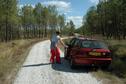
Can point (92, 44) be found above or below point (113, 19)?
below

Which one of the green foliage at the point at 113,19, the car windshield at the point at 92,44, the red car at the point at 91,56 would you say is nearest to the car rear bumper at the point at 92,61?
the red car at the point at 91,56

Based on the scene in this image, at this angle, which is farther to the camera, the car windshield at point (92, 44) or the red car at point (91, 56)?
the car windshield at point (92, 44)

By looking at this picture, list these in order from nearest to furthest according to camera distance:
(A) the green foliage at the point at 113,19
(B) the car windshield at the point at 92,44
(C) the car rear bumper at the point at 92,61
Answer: (C) the car rear bumper at the point at 92,61 → (B) the car windshield at the point at 92,44 → (A) the green foliage at the point at 113,19

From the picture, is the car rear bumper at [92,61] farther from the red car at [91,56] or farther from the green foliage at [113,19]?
the green foliage at [113,19]

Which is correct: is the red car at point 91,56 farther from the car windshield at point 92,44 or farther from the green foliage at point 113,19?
the green foliage at point 113,19

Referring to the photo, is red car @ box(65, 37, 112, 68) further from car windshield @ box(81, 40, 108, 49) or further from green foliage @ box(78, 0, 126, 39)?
green foliage @ box(78, 0, 126, 39)

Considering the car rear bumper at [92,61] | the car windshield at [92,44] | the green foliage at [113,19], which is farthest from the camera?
the green foliage at [113,19]

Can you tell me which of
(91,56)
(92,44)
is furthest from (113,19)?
(91,56)

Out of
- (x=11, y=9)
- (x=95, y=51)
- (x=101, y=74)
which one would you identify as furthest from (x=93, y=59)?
(x=11, y=9)

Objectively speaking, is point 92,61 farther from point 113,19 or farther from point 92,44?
point 113,19

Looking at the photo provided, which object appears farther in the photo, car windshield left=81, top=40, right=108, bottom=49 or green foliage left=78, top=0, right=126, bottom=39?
green foliage left=78, top=0, right=126, bottom=39


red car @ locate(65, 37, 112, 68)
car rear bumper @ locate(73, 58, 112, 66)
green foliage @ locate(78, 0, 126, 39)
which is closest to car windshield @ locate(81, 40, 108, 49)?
red car @ locate(65, 37, 112, 68)

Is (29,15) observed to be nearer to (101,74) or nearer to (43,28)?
(43,28)

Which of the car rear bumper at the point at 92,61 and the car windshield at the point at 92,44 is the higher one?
the car windshield at the point at 92,44
